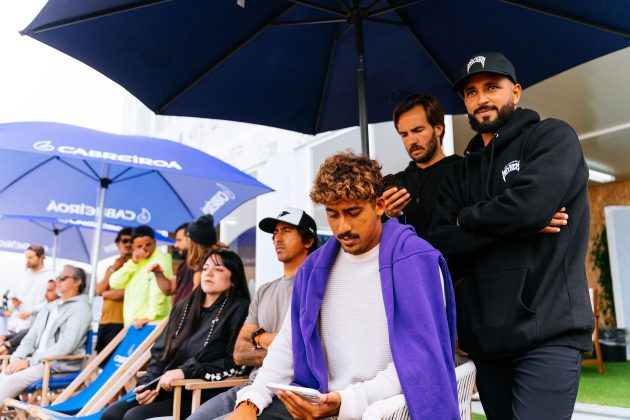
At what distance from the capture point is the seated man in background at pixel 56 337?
5.03m

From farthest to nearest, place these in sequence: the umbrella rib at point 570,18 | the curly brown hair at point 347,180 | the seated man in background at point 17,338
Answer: the seated man in background at point 17,338, the umbrella rib at point 570,18, the curly brown hair at point 347,180

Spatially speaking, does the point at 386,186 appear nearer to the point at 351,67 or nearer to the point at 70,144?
the point at 351,67

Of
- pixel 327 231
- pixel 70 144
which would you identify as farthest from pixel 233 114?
pixel 327 231

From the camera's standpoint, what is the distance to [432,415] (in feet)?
5.13

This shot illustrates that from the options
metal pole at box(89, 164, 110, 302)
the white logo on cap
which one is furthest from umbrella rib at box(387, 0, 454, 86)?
metal pole at box(89, 164, 110, 302)

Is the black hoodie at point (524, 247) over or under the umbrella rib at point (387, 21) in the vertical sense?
under

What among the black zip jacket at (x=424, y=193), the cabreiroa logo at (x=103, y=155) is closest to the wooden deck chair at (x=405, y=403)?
the black zip jacket at (x=424, y=193)

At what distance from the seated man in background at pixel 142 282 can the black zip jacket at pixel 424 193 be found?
9.13 ft

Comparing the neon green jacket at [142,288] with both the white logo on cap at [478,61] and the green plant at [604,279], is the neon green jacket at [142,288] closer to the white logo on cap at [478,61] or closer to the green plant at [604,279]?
the white logo on cap at [478,61]

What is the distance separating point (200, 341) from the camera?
11.4 ft

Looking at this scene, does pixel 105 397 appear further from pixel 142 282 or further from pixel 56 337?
pixel 56 337

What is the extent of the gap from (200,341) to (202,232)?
40.6 inches

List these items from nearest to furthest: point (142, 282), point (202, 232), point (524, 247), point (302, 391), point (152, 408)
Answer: point (302, 391)
point (524, 247)
point (152, 408)
point (202, 232)
point (142, 282)

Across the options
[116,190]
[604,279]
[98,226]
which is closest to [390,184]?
[98,226]
